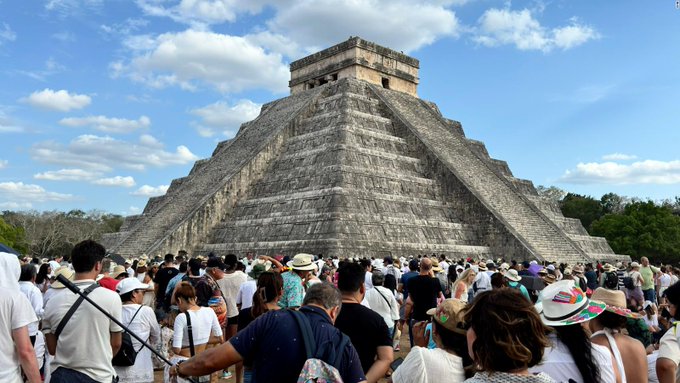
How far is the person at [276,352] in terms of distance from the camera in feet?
9.68

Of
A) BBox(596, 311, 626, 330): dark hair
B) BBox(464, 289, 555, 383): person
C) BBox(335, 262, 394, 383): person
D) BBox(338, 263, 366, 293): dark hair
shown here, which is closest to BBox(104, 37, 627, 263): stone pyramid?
BBox(338, 263, 366, 293): dark hair

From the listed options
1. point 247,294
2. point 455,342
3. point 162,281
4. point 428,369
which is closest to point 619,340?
point 455,342

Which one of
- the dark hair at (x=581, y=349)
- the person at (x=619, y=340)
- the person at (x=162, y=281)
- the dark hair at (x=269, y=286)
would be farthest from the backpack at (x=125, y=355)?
the person at (x=162, y=281)

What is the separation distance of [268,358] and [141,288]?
2890mm

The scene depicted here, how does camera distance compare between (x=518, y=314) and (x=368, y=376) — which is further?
(x=368, y=376)

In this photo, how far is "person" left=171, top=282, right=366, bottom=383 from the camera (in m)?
2.95

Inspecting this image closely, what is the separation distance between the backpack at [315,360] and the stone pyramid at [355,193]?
15.0 meters

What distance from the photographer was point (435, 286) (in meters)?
7.46

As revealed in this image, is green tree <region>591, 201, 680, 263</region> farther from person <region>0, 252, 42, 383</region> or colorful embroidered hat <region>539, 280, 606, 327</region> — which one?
person <region>0, 252, 42, 383</region>

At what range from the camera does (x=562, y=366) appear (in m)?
2.95

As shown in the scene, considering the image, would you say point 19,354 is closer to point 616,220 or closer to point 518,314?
point 518,314

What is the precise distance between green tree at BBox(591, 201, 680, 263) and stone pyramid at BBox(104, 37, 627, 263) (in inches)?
409

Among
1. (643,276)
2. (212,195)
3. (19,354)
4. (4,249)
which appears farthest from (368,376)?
(212,195)

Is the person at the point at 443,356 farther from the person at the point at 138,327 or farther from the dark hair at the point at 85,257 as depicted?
the person at the point at 138,327
